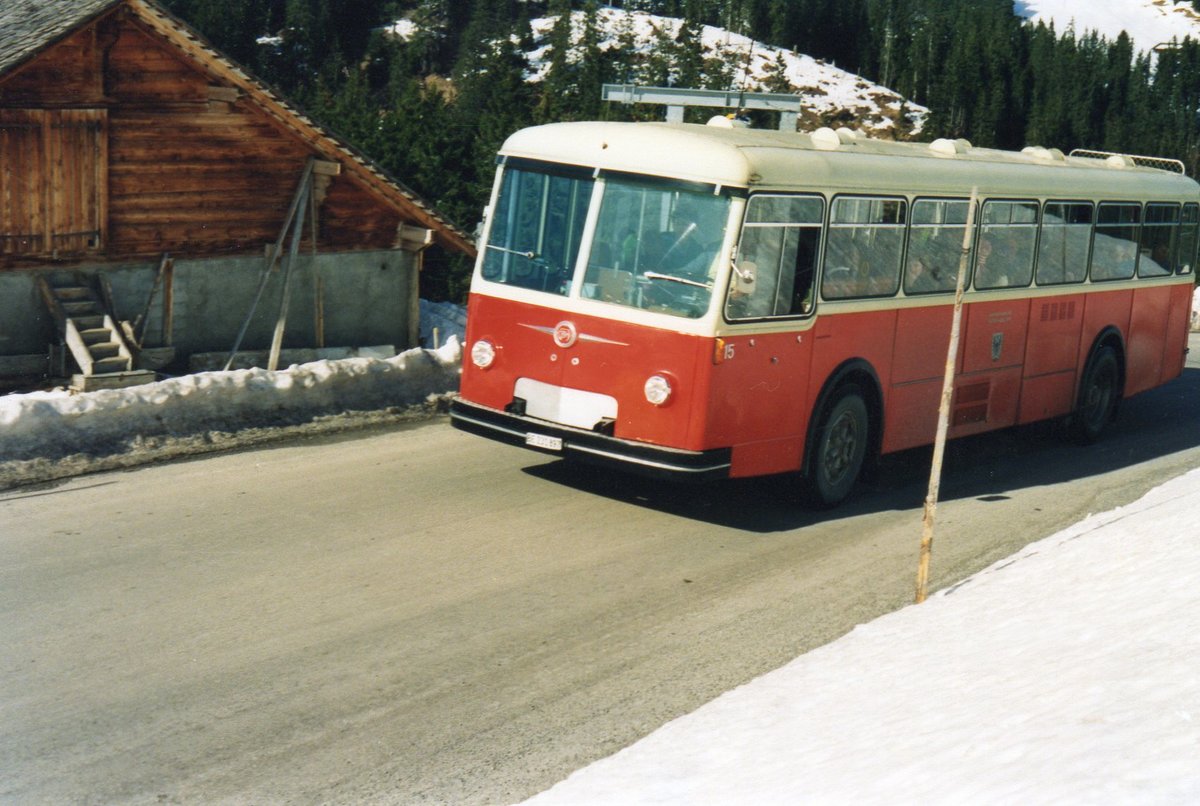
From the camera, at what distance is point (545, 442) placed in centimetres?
1094

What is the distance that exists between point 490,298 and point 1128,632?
6144 mm

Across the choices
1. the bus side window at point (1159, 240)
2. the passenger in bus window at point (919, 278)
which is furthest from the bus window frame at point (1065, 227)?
the passenger in bus window at point (919, 278)

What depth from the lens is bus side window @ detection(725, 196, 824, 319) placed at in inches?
410

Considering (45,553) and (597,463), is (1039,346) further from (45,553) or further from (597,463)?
Result: (45,553)

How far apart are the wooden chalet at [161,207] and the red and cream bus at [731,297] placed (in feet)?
29.2

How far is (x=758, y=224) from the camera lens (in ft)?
34.5

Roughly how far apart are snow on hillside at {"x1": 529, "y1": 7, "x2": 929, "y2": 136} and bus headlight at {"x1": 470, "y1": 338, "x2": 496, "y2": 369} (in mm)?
120737

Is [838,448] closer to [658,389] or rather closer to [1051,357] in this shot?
[658,389]

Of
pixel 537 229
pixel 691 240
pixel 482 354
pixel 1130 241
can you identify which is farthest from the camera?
pixel 1130 241

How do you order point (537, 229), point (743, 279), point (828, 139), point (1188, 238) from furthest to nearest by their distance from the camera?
point (1188, 238) → point (828, 139) → point (537, 229) → point (743, 279)

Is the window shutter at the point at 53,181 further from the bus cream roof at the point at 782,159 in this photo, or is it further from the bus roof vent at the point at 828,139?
the bus roof vent at the point at 828,139

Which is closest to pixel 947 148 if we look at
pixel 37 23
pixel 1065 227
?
pixel 1065 227

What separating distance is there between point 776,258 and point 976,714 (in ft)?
18.1

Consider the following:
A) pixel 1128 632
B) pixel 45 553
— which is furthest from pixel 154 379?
pixel 1128 632
